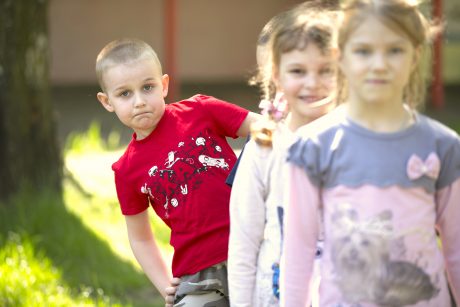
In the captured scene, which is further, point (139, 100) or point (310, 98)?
point (139, 100)

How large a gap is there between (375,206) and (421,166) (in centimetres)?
17

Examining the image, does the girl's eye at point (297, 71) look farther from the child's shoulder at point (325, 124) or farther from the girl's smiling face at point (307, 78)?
the child's shoulder at point (325, 124)

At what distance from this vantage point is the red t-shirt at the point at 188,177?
11.4 ft

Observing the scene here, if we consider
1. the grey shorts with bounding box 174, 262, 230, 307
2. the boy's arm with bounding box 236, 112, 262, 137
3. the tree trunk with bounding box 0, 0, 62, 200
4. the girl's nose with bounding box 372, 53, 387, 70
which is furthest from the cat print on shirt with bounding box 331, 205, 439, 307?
the tree trunk with bounding box 0, 0, 62, 200

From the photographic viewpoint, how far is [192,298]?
3480mm

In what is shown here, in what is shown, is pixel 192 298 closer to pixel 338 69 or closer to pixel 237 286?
pixel 237 286

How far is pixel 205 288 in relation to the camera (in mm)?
3451

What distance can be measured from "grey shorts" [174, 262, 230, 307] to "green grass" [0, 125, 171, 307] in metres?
1.84

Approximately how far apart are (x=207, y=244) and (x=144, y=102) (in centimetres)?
59

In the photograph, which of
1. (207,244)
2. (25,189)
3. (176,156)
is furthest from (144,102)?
(25,189)

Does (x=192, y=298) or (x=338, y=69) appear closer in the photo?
(x=338, y=69)

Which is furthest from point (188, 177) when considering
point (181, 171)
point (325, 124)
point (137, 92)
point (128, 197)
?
point (325, 124)

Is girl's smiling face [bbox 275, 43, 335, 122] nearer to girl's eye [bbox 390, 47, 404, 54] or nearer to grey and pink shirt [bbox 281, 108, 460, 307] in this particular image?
grey and pink shirt [bbox 281, 108, 460, 307]

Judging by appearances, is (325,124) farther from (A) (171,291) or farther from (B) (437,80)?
(B) (437,80)
